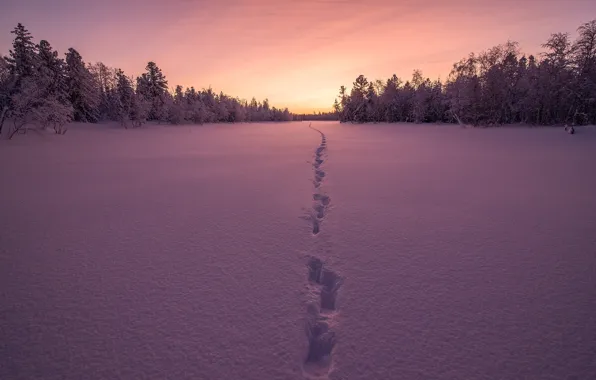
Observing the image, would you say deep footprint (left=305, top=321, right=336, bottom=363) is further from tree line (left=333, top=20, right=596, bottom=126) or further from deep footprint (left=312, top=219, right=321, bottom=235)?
tree line (left=333, top=20, right=596, bottom=126)

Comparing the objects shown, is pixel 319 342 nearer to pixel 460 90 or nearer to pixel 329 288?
pixel 329 288

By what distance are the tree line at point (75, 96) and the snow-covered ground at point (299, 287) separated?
19.9 meters

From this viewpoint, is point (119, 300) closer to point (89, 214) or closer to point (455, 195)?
point (89, 214)

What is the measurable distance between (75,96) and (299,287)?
47076 millimetres

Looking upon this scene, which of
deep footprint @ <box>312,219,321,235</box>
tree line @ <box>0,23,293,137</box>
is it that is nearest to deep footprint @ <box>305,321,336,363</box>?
deep footprint @ <box>312,219,321,235</box>

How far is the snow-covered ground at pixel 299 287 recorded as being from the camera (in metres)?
1.61

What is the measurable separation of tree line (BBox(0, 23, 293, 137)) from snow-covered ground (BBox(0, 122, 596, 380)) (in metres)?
19.9

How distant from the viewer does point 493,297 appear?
219 cm

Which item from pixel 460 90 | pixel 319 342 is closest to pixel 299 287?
pixel 319 342

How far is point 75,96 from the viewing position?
35938mm

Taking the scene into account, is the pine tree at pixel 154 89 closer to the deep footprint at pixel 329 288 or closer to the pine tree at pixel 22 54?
the pine tree at pixel 22 54

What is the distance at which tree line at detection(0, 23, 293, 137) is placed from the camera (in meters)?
18.6

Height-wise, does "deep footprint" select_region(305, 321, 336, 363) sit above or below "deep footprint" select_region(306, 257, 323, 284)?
below

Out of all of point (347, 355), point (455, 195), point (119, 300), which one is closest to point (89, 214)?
point (119, 300)
